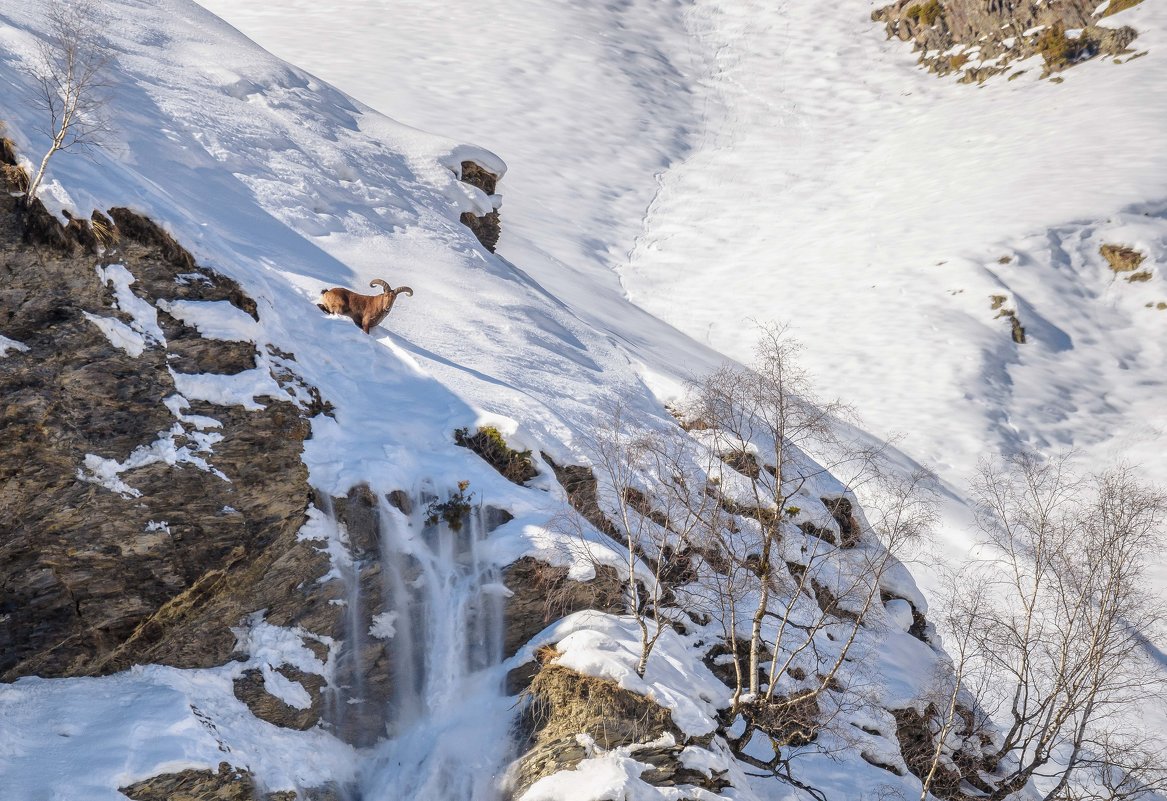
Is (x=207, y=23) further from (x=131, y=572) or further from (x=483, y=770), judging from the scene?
(x=483, y=770)

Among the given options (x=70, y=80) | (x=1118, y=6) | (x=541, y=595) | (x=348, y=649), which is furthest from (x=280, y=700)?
(x=1118, y=6)

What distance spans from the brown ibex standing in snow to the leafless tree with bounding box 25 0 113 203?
4.25m

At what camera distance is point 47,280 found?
1024cm

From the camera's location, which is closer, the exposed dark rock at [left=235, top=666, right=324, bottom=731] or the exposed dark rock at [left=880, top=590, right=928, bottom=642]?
the exposed dark rock at [left=235, top=666, right=324, bottom=731]

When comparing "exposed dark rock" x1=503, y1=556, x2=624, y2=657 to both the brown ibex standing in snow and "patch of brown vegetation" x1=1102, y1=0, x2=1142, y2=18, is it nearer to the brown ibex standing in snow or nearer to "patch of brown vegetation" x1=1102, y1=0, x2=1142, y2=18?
the brown ibex standing in snow

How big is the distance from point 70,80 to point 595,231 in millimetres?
26513

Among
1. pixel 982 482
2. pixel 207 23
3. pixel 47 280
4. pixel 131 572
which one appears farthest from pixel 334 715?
pixel 207 23

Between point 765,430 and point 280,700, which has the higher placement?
point 765,430

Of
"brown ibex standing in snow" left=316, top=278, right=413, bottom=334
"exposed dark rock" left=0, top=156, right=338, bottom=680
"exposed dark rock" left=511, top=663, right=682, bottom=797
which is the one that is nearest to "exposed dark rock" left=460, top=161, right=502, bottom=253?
"brown ibex standing in snow" left=316, top=278, right=413, bottom=334

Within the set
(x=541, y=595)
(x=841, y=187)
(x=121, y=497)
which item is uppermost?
(x=841, y=187)

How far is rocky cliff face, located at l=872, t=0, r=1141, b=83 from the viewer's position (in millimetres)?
42031

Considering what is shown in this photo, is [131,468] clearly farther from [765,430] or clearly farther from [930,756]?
[930,756]

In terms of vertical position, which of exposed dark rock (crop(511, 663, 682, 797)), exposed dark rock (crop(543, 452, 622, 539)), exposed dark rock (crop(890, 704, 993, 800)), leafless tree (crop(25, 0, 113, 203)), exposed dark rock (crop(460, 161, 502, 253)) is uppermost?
leafless tree (crop(25, 0, 113, 203))

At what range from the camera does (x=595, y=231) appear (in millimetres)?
36281
